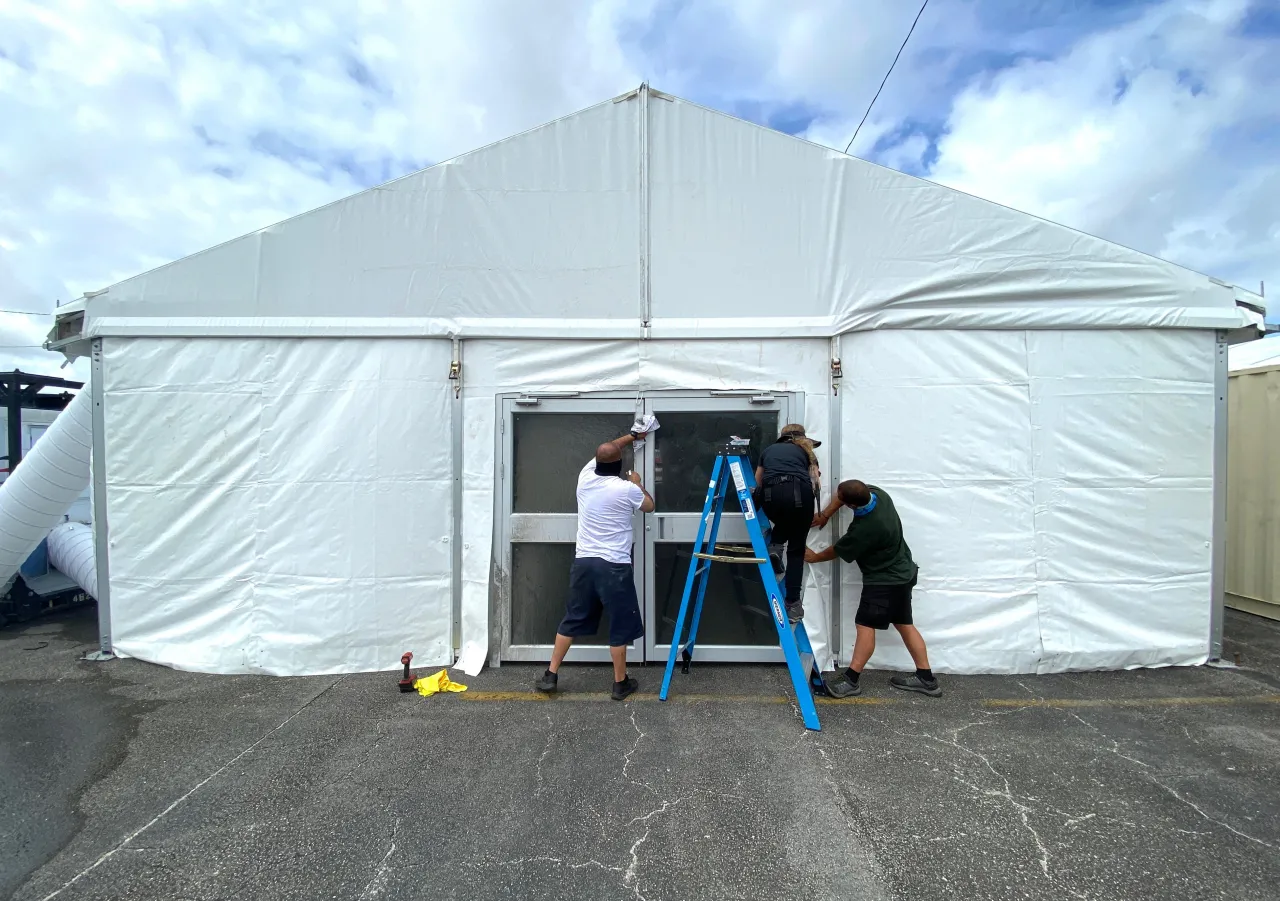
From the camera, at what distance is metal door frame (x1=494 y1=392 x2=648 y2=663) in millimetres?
4414

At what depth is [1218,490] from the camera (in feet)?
14.4

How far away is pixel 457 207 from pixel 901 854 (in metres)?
4.95

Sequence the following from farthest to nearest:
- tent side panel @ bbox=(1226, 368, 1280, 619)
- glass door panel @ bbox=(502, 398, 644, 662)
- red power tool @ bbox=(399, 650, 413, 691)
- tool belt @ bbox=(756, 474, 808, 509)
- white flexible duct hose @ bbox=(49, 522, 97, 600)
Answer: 1. white flexible duct hose @ bbox=(49, 522, 97, 600)
2. tent side panel @ bbox=(1226, 368, 1280, 619)
3. glass door panel @ bbox=(502, 398, 644, 662)
4. red power tool @ bbox=(399, 650, 413, 691)
5. tool belt @ bbox=(756, 474, 808, 509)

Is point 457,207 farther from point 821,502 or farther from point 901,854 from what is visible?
point 901,854

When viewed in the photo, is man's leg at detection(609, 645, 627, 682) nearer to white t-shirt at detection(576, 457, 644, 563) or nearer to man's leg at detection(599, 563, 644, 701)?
man's leg at detection(599, 563, 644, 701)

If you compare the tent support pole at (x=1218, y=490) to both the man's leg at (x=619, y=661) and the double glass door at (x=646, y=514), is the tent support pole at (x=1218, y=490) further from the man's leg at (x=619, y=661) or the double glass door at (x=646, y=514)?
the man's leg at (x=619, y=661)

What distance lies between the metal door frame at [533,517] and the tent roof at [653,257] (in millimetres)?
522

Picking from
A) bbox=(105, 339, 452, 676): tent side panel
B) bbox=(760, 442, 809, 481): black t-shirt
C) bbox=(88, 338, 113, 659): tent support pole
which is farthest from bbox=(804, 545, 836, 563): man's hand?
bbox=(88, 338, 113, 659): tent support pole

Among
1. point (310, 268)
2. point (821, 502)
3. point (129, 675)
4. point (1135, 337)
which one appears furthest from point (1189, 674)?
point (129, 675)

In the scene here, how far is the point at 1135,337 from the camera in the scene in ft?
14.4

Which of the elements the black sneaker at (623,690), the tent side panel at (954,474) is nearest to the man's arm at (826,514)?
the tent side panel at (954,474)

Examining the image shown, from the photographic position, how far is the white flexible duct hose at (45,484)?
16.2 feet

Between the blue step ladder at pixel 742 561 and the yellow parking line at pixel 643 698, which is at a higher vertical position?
the blue step ladder at pixel 742 561

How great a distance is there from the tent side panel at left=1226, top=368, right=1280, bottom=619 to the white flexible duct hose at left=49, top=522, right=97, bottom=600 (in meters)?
11.6
